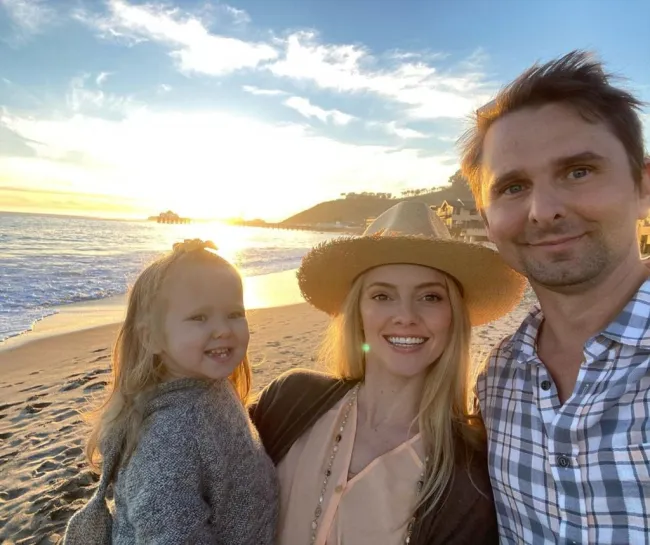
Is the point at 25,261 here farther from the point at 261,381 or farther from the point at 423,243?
the point at 423,243

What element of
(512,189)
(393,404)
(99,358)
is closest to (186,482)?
(393,404)

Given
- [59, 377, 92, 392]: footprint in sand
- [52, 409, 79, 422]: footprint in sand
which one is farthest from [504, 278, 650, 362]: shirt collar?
[59, 377, 92, 392]: footprint in sand

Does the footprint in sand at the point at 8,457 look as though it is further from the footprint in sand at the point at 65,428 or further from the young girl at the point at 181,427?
the young girl at the point at 181,427

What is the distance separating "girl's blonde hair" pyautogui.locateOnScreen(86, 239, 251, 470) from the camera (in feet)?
6.90

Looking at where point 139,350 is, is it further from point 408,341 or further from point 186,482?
point 408,341

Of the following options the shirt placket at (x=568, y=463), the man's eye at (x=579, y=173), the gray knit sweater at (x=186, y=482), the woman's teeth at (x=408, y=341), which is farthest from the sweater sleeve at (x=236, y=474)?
the man's eye at (x=579, y=173)

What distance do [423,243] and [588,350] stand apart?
874 mm

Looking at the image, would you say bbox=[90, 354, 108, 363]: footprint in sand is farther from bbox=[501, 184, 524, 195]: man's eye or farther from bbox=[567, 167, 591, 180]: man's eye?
bbox=[567, 167, 591, 180]: man's eye

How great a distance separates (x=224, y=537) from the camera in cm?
200

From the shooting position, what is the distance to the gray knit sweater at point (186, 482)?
1824mm

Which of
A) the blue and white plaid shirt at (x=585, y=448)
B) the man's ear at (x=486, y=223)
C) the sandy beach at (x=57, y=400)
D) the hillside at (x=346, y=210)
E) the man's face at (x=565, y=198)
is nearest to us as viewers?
the blue and white plaid shirt at (x=585, y=448)

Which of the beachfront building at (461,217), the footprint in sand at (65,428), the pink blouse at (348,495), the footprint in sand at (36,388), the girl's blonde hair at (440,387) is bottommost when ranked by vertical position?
the footprint in sand at (36,388)

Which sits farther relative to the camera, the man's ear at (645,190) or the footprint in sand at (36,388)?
the footprint in sand at (36,388)

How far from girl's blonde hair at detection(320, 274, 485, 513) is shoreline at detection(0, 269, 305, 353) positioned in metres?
3.98
